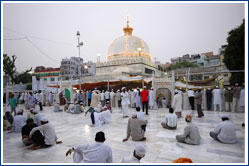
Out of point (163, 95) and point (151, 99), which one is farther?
point (163, 95)

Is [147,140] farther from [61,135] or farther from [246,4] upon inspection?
[246,4]

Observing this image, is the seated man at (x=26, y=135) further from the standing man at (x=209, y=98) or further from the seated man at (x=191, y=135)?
the standing man at (x=209, y=98)

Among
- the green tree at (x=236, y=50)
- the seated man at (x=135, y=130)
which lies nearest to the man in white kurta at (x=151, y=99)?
the seated man at (x=135, y=130)

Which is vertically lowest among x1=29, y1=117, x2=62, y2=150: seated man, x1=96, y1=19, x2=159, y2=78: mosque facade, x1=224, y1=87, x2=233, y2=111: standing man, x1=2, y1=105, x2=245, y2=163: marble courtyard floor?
x1=2, y1=105, x2=245, y2=163: marble courtyard floor

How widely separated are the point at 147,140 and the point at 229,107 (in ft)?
25.3

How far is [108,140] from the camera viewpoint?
191 inches

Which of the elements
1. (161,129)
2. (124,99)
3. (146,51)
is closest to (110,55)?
(146,51)

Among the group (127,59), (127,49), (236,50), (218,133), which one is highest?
(127,49)

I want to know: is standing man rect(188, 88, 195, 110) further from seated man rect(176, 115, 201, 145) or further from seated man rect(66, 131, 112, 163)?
seated man rect(66, 131, 112, 163)

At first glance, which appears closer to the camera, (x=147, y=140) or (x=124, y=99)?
(x=147, y=140)

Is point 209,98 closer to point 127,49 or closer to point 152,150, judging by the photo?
point 152,150

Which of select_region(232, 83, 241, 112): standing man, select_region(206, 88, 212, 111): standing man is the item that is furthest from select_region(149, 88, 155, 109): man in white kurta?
select_region(232, 83, 241, 112): standing man

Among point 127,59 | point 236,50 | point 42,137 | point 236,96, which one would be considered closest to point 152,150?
point 42,137

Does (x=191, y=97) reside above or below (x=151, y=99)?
above
